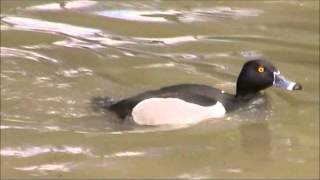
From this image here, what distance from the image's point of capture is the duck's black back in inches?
283

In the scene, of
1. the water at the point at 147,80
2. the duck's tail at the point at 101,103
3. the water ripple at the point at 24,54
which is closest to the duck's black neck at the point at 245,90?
the water at the point at 147,80

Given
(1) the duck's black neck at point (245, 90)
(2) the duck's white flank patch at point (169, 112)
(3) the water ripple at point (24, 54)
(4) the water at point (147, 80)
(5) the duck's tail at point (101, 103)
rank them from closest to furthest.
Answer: (4) the water at point (147, 80), (2) the duck's white flank patch at point (169, 112), (5) the duck's tail at point (101, 103), (1) the duck's black neck at point (245, 90), (3) the water ripple at point (24, 54)

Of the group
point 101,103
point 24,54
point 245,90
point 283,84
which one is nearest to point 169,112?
point 101,103

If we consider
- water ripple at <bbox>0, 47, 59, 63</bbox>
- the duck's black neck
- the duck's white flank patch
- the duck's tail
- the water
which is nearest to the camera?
the water

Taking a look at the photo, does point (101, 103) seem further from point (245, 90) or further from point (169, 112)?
point (245, 90)

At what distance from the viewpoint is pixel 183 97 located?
717cm

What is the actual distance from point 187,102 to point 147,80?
4.10ft

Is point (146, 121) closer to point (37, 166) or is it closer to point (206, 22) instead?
point (37, 166)

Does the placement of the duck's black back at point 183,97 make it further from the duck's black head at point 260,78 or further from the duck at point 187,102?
the duck's black head at point 260,78

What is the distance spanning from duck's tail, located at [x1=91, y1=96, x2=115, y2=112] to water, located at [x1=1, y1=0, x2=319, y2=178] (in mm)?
77

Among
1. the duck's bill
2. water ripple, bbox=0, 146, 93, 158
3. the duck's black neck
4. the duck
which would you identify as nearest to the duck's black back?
the duck

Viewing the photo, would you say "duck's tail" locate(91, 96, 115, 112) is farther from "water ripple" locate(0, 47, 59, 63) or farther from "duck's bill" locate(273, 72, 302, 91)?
"duck's bill" locate(273, 72, 302, 91)

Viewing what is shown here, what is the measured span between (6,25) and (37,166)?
4296 mm

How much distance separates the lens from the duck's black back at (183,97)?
718 centimetres
